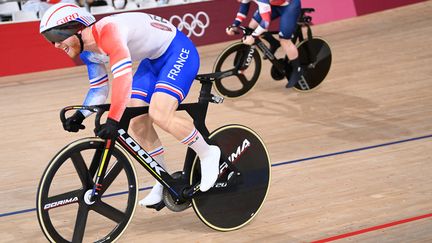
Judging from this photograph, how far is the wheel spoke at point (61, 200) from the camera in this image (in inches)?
156

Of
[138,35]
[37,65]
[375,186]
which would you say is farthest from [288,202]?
[37,65]

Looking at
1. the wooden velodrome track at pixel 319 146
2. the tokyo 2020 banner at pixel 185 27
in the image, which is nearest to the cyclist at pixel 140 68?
the wooden velodrome track at pixel 319 146

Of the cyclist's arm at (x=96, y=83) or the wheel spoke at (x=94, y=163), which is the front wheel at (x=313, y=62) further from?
the wheel spoke at (x=94, y=163)

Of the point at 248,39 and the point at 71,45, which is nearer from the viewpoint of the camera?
the point at 71,45

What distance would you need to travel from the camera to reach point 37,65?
998 centimetres

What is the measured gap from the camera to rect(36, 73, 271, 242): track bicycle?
A: 13.1ft

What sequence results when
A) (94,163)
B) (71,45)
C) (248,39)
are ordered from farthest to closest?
(248,39) < (94,163) < (71,45)

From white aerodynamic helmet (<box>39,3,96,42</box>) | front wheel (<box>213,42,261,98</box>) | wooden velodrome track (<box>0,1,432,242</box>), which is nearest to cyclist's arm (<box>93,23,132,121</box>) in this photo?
white aerodynamic helmet (<box>39,3,96,42</box>)

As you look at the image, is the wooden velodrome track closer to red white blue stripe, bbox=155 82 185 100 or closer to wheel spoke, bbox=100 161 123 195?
wheel spoke, bbox=100 161 123 195

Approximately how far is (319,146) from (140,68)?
2.27 metres

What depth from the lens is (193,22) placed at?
10.9 m

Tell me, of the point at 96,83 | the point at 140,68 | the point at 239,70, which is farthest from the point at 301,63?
the point at 96,83

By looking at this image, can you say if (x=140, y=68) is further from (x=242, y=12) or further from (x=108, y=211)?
(x=242, y=12)

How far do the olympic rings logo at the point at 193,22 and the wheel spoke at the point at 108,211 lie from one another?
673 centimetres
